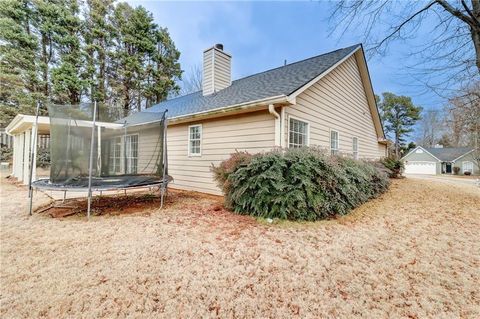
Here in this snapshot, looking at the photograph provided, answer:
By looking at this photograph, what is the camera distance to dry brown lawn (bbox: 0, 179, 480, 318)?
2102mm

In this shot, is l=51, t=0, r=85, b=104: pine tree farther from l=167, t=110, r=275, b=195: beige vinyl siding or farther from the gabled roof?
the gabled roof

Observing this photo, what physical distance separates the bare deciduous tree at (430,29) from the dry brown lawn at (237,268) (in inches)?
190

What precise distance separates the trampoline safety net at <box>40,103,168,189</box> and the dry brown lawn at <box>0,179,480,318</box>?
106cm

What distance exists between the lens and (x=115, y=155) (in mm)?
6734

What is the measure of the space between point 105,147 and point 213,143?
325 centimetres

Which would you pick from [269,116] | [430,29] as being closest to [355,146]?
[430,29]

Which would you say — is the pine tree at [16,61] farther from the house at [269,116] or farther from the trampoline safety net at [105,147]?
the trampoline safety net at [105,147]

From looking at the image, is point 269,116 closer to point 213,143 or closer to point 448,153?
point 213,143

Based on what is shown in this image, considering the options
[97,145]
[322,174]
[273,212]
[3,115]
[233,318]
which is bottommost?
[233,318]

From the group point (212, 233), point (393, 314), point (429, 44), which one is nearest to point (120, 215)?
point (212, 233)

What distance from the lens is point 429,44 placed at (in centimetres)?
682

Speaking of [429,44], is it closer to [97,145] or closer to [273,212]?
[273,212]

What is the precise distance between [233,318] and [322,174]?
331 cm

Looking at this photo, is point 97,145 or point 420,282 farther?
point 97,145
